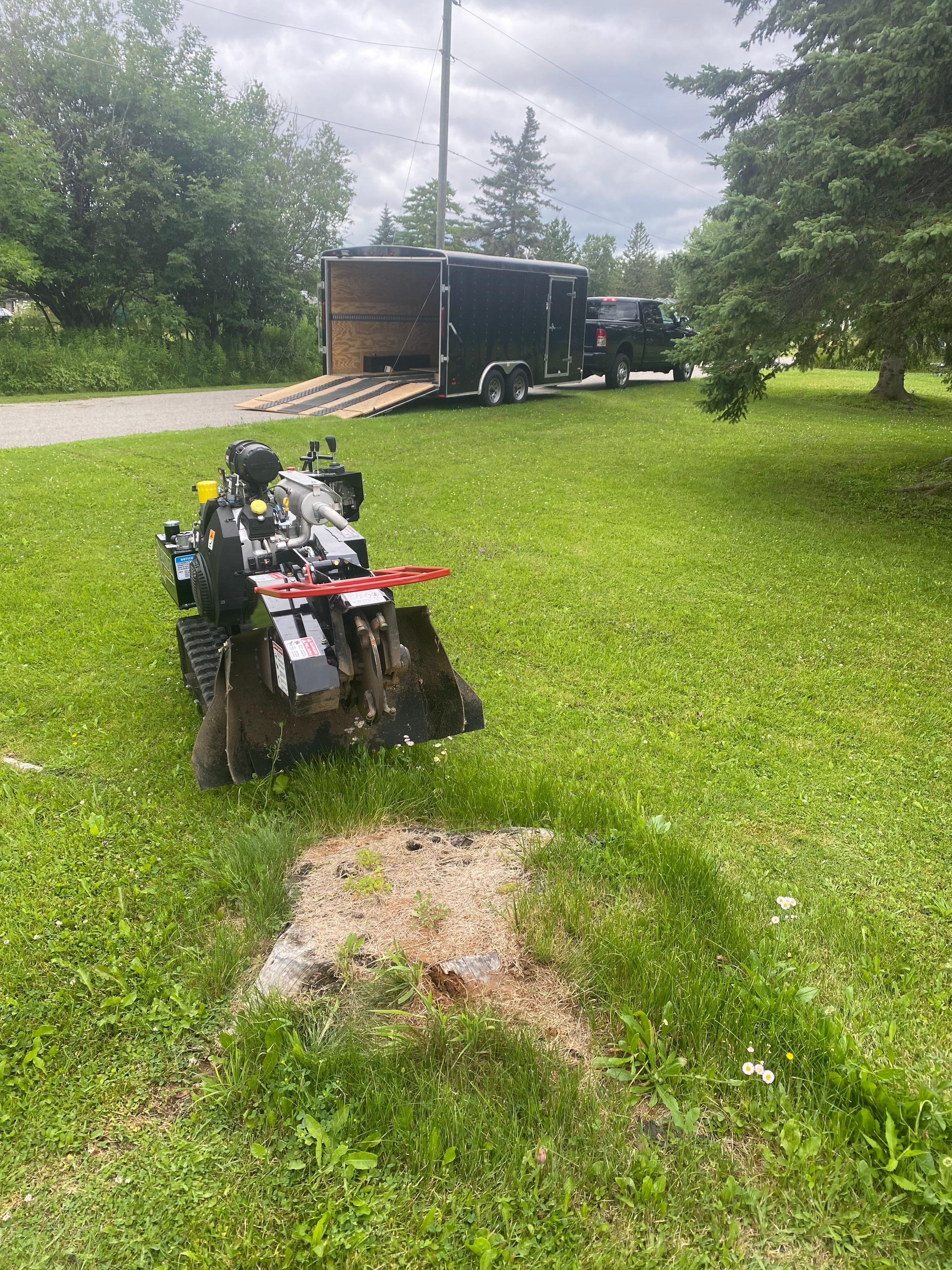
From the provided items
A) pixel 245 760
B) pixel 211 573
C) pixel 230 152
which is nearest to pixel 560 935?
pixel 245 760

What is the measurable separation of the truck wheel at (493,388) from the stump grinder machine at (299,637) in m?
13.0

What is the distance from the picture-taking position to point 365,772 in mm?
3961

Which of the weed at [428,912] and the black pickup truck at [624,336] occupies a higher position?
the black pickup truck at [624,336]

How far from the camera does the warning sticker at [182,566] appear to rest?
15.7ft

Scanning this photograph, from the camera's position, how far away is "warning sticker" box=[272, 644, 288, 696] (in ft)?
11.0

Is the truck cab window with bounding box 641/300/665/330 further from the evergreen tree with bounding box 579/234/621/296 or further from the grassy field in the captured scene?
the evergreen tree with bounding box 579/234/621/296

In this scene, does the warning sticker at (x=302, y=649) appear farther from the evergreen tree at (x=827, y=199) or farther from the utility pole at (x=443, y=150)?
the utility pole at (x=443, y=150)

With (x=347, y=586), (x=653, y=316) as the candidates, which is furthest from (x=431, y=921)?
(x=653, y=316)

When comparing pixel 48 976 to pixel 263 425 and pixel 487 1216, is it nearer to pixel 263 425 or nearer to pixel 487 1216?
pixel 487 1216

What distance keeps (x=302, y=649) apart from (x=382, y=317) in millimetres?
16220

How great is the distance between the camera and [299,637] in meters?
3.37

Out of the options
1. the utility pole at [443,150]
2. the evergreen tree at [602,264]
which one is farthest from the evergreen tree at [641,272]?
the utility pole at [443,150]

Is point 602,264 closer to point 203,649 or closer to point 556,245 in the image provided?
point 556,245

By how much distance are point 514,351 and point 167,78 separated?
14.1 metres
